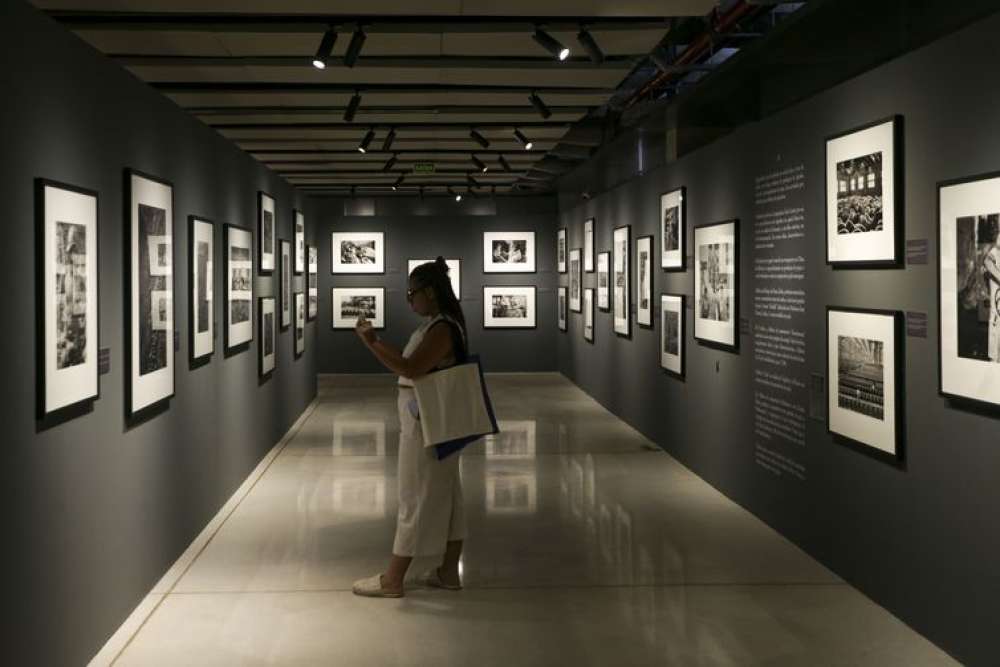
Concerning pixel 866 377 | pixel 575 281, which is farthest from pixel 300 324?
pixel 866 377

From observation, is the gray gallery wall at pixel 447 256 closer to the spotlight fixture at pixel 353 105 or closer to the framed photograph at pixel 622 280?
the framed photograph at pixel 622 280

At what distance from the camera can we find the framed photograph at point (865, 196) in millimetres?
5715

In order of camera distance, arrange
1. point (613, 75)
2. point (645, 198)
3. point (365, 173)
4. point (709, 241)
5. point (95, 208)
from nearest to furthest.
A: point (95, 208), point (613, 75), point (709, 241), point (645, 198), point (365, 173)

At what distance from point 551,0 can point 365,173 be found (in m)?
10.3

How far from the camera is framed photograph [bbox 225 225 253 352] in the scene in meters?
9.19

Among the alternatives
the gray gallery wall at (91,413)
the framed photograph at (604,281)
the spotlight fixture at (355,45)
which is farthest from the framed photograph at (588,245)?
the spotlight fixture at (355,45)

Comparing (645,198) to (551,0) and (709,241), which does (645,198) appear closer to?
(709,241)

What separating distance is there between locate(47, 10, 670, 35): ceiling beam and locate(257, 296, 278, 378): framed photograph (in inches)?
160

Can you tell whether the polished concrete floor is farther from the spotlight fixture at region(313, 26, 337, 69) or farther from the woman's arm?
the spotlight fixture at region(313, 26, 337, 69)

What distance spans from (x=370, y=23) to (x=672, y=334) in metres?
4.86

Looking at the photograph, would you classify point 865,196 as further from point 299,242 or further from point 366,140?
point 299,242

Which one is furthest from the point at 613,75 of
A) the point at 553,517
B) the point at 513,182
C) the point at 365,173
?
the point at 513,182

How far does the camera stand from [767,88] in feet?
26.7

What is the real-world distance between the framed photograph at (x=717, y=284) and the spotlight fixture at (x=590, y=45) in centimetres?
193
